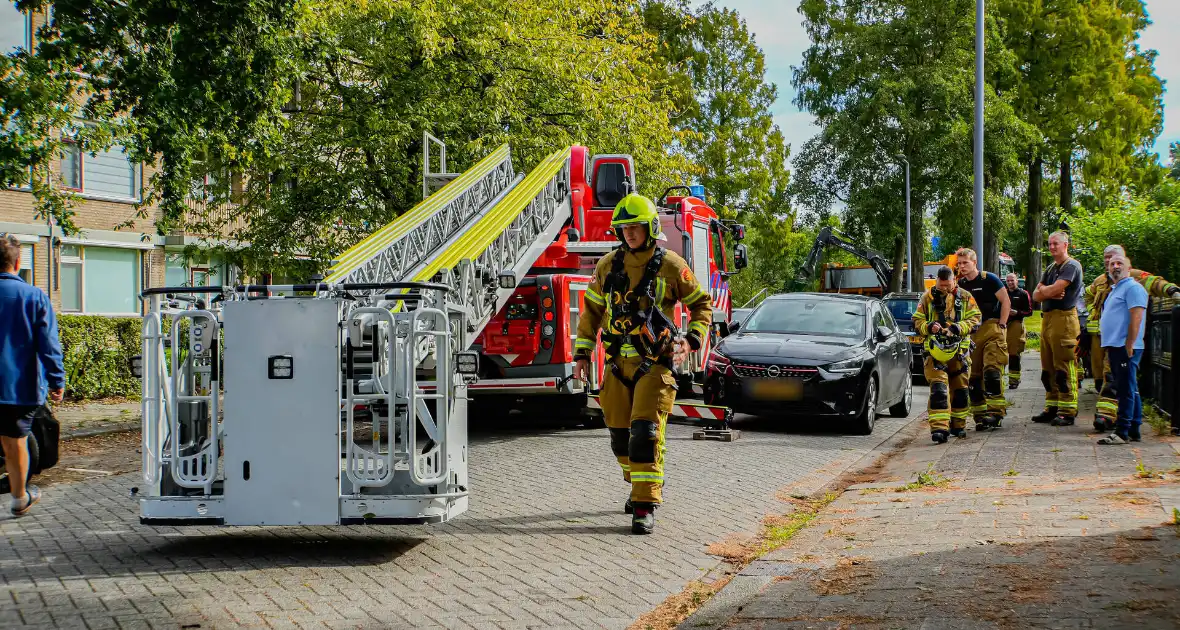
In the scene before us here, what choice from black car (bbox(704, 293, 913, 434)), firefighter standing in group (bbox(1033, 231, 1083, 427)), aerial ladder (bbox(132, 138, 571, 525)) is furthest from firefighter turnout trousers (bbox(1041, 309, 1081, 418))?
aerial ladder (bbox(132, 138, 571, 525))

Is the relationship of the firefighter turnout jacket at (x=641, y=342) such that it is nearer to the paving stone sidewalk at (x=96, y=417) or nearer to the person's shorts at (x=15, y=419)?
the person's shorts at (x=15, y=419)

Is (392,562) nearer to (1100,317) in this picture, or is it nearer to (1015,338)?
(1100,317)

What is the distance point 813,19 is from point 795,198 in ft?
23.0

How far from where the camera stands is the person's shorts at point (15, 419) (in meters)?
7.25

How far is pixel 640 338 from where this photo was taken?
7.09 metres

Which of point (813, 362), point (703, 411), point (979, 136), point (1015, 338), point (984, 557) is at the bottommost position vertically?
point (984, 557)

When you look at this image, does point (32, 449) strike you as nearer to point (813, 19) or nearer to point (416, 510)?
point (416, 510)

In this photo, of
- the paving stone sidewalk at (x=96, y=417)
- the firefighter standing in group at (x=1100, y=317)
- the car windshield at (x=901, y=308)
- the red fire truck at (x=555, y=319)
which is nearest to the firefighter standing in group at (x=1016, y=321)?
the firefighter standing in group at (x=1100, y=317)

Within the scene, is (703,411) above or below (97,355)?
below

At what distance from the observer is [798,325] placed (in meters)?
14.2

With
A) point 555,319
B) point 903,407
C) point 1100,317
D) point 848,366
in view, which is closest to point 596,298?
point 555,319

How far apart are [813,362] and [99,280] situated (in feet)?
73.4

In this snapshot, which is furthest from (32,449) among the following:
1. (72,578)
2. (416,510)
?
(416,510)

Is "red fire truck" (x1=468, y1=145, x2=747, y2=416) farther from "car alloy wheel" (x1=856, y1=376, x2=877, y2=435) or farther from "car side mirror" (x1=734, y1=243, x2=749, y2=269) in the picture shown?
"car side mirror" (x1=734, y1=243, x2=749, y2=269)
